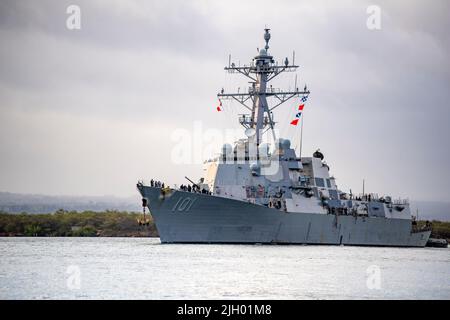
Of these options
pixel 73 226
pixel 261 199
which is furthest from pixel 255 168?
pixel 73 226

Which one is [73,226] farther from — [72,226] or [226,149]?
[226,149]

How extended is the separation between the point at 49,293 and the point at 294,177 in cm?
2573

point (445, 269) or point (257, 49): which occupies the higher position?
point (257, 49)

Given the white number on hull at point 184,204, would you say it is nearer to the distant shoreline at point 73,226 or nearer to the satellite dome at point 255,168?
the satellite dome at point 255,168

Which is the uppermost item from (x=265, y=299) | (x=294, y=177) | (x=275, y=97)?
(x=275, y=97)

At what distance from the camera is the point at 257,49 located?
56.2 metres

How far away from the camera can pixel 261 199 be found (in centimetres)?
5159

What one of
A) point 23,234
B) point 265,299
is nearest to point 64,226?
point 23,234

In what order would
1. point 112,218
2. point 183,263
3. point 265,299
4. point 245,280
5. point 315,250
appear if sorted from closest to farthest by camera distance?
point 265,299, point 245,280, point 183,263, point 315,250, point 112,218

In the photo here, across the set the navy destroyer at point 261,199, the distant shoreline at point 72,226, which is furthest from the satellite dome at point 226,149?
the distant shoreline at point 72,226

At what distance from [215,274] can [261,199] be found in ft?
52.0

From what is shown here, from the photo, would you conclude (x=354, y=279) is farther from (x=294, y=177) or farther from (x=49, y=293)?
(x=294, y=177)

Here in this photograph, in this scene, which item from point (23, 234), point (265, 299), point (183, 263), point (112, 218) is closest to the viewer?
point (265, 299)

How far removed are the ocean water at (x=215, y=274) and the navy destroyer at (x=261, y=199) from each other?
1314 mm
